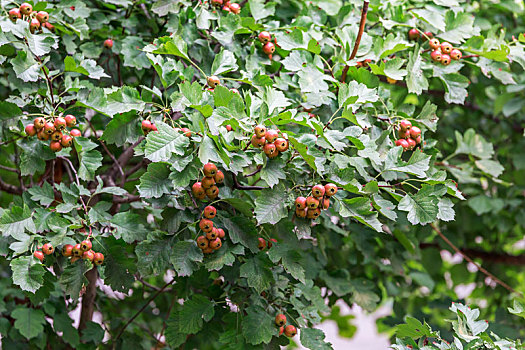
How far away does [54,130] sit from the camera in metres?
1.43

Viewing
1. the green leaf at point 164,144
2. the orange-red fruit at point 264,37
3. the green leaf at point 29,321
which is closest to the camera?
the green leaf at point 164,144

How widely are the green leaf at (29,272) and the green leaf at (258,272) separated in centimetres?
45

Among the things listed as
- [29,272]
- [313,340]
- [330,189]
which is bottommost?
[313,340]

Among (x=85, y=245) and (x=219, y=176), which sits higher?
(x=219, y=176)

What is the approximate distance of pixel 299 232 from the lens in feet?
4.44

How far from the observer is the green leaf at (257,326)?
4.64 ft

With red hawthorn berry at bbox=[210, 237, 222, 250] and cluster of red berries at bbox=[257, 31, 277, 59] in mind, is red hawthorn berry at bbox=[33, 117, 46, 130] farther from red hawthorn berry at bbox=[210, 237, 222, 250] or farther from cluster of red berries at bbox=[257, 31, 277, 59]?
cluster of red berries at bbox=[257, 31, 277, 59]

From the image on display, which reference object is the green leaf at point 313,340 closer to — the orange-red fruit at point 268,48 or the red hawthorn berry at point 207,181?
the red hawthorn berry at point 207,181

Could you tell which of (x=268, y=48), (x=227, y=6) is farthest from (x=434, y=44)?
(x=227, y=6)

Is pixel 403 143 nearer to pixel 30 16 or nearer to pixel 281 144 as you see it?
pixel 281 144

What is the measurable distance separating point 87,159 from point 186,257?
0.38 m

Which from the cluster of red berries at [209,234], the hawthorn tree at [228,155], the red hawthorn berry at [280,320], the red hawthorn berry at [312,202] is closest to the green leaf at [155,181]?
the hawthorn tree at [228,155]

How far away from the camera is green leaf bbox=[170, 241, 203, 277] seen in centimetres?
135

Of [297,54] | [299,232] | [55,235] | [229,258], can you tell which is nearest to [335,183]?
[299,232]
